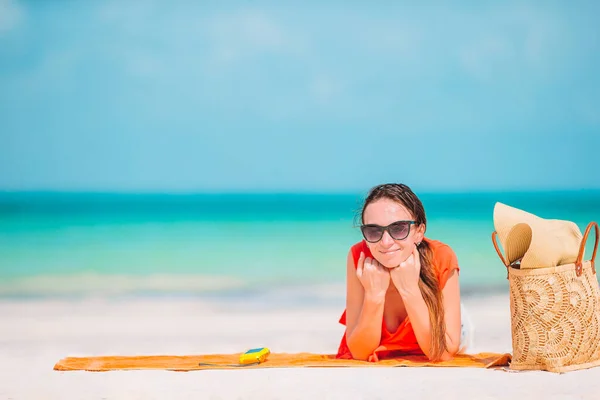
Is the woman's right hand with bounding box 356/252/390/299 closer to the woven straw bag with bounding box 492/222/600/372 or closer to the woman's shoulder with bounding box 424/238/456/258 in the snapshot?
the woman's shoulder with bounding box 424/238/456/258

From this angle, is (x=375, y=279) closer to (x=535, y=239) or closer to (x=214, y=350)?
(x=535, y=239)

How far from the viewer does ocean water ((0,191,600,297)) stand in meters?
8.97

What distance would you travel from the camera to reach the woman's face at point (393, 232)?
369 cm

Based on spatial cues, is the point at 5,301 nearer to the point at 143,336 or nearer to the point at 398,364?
the point at 143,336

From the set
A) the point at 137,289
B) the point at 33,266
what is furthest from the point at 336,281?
the point at 33,266

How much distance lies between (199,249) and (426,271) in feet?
34.4

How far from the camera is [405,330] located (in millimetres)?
3936

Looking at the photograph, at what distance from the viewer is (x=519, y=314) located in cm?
368

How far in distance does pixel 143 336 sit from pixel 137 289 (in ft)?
10.0

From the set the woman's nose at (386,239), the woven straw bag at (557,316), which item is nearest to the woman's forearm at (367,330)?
the woman's nose at (386,239)

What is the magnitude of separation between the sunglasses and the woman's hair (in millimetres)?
101

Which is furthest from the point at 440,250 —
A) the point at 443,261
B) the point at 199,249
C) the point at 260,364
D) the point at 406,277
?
the point at 199,249

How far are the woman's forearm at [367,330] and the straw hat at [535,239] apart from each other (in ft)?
2.00

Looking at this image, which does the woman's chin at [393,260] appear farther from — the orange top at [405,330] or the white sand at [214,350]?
the white sand at [214,350]
